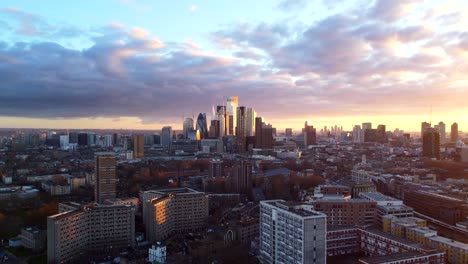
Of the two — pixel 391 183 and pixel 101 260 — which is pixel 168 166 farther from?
pixel 101 260

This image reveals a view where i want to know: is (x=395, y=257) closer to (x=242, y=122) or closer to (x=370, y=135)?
(x=242, y=122)

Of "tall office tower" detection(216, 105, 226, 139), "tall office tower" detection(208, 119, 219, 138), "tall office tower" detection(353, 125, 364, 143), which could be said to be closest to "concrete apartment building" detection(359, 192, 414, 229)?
"tall office tower" detection(216, 105, 226, 139)

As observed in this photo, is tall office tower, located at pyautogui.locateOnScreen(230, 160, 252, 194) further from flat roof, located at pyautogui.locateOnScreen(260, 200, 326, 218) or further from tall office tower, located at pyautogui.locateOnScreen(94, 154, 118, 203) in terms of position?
flat roof, located at pyautogui.locateOnScreen(260, 200, 326, 218)

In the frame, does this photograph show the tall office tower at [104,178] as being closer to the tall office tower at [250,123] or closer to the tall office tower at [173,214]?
the tall office tower at [173,214]

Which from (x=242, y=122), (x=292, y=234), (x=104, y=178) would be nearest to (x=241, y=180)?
(x=104, y=178)

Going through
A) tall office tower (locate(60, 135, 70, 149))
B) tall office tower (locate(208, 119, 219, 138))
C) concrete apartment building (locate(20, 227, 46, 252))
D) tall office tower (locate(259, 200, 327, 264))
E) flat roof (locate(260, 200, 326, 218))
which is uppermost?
tall office tower (locate(208, 119, 219, 138))

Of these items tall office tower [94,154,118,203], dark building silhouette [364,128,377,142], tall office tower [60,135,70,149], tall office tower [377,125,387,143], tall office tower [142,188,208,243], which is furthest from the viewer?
dark building silhouette [364,128,377,142]

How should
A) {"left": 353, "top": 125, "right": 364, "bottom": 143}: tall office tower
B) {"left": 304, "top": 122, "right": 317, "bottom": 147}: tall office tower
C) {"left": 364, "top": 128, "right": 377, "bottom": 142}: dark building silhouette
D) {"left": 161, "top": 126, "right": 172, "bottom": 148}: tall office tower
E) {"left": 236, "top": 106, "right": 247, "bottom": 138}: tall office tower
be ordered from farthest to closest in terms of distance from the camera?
{"left": 353, "top": 125, "right": 364, "bottom": 143}: tall office tower, {"left": 304, "top": 122, "right": 317, "bottom": 147}: tall office tower, {"left": 364, "top": 128, "right": 377, "bottom": 142}: dark building silhouette, {"left": 236, "top": 106, "right": 247, "bottom": 138}: tall office tower, {"left": 161, "top": 126, "right": 172, "bottom": 148}: tall office tower
